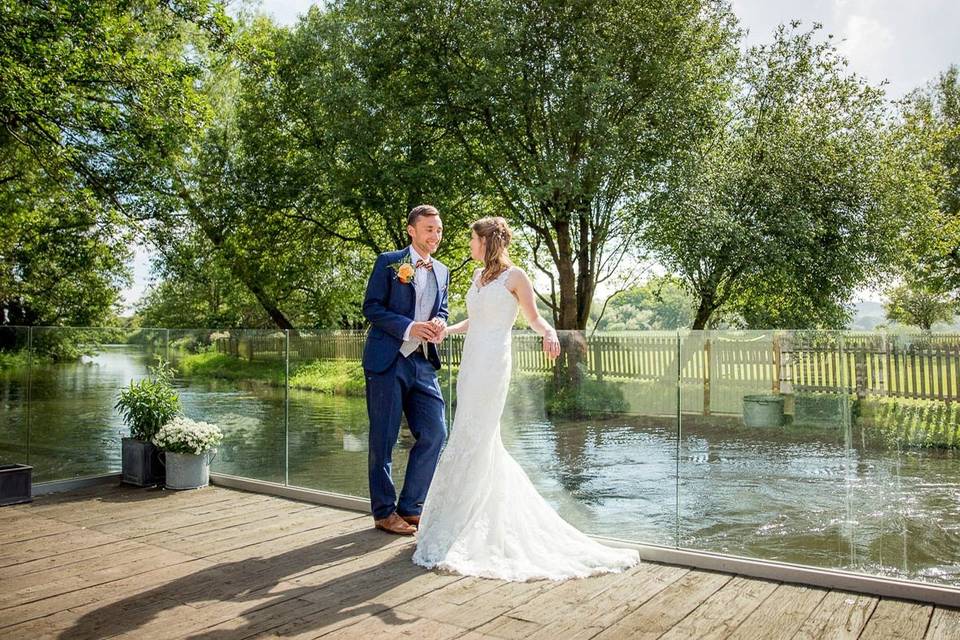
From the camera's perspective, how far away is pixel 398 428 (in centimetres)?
423

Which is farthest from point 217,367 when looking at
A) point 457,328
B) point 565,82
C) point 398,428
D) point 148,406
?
point 565,82

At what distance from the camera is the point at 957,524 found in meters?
4.07

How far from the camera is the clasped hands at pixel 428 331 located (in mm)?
4012

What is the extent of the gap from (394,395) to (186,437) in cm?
217

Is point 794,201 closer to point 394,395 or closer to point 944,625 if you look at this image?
point 394,395

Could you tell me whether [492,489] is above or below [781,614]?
above

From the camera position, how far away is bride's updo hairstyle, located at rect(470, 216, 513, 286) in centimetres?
380

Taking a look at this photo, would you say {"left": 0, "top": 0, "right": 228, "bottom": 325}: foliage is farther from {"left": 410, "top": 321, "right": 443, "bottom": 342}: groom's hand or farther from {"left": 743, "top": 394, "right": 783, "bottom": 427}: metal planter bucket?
{"left": 743, "top": 394, "right": 783, "bottom": 427}: metal planter bucket

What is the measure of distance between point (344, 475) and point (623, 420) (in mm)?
2187

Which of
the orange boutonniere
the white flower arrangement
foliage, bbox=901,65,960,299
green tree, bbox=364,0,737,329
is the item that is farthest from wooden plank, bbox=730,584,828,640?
foliage, bbox=901,65,960,299

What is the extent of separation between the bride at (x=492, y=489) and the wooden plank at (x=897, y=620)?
1066 millimetres

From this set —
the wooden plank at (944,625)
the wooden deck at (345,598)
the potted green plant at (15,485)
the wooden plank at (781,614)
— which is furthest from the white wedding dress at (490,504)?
the potted green plant at (15,485)

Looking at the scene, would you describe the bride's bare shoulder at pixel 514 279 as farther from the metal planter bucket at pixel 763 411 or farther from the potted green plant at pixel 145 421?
the potted green plant at pixel 145 421

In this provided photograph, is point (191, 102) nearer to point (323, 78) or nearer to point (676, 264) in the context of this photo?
point (323, 78)
